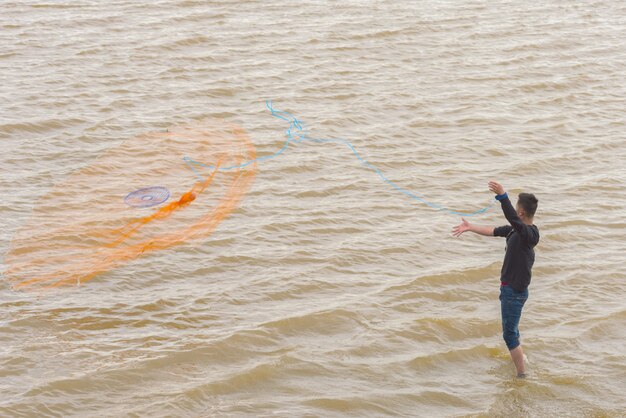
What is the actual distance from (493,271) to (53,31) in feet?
33.8

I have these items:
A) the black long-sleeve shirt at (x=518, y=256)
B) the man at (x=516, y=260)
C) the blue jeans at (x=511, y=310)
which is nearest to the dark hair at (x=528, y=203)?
the man at (x=516, y=260)

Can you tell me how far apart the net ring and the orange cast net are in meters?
→ 0.01

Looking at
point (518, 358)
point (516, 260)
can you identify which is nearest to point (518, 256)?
point (516, 260)

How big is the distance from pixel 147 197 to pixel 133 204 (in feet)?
0.74

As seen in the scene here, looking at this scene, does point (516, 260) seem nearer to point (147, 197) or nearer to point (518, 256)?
point (518, 256)

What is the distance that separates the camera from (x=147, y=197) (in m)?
10.9

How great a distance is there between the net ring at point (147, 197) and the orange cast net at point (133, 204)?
0.01 meters

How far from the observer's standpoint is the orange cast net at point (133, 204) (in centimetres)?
943

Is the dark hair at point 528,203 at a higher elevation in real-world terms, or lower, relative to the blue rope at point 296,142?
higher

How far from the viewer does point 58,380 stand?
24.1ft

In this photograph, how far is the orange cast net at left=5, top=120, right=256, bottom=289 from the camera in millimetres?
9430

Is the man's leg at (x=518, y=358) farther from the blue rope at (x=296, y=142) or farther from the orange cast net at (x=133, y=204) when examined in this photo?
the orange cast net at (x=133, y=204)

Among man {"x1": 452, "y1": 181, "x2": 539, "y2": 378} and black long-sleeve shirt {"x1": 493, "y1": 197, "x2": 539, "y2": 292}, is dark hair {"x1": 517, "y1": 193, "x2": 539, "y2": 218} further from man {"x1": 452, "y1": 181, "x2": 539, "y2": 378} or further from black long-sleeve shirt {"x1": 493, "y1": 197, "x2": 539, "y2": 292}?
black long-sleeve shirt {"x1": 493, "y1": 197, "x2": 539, "y2": 292}

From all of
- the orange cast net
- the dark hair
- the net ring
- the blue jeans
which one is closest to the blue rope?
the orange cast net
